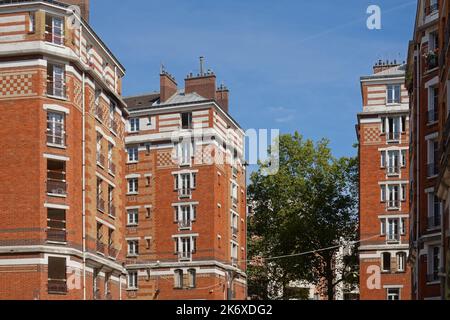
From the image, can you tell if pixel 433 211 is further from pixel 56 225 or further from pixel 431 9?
pixel 56 225

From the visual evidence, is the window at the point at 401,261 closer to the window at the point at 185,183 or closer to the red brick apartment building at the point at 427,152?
the window at the point at 185,183

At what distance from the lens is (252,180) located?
3671 inches

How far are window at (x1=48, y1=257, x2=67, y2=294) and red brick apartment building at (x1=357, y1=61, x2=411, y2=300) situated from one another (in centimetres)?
2932

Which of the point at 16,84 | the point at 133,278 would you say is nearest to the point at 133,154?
the point at 133,278

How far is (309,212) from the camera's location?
8888 centimetres

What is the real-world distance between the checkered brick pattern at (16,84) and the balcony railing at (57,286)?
982cm

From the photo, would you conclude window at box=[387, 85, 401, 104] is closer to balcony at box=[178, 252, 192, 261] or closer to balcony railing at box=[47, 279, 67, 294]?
balcony at box=[178, 252, 192, 261]

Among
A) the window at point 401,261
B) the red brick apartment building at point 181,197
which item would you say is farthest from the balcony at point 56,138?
the window at point 401,261

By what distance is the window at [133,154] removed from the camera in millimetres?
78438

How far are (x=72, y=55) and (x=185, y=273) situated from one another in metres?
30.4

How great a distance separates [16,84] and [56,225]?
25.2 feet

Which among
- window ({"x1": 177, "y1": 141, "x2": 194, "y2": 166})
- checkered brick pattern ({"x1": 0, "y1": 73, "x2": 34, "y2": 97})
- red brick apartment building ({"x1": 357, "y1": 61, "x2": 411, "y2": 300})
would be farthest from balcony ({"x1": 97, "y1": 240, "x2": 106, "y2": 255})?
red brick apartment building ({"x1": 357, "y1": 61, "x2": 411, "y2": 300})

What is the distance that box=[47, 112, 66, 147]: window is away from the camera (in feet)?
157
